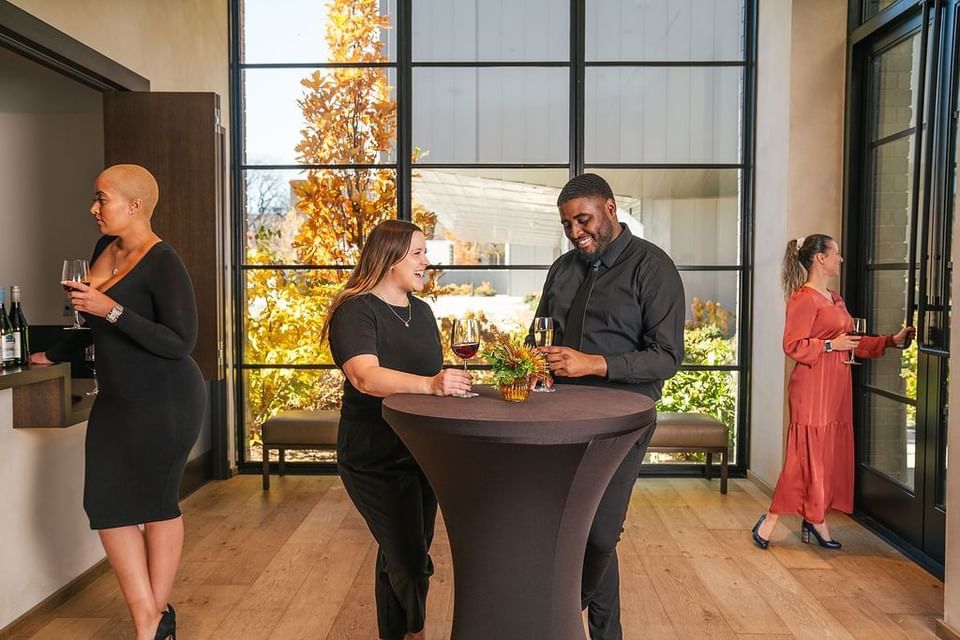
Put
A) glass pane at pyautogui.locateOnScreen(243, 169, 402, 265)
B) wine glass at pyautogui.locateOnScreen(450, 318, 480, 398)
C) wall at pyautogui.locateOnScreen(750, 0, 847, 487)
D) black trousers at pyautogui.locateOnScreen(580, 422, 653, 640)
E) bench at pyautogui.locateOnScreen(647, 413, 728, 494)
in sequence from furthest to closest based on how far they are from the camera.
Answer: glass pane at pyautogui.locateOnScreen(243, 169, 402, 265), bench at pyautogui.locateOnScreen(647, 413, 728, 494), wall at pyautogui.locateOnScreen(750, 0, 847, 487), black trousers at pyautogui.locateOnScreen(580, 422, 653, 640), wine glass at pyautogui.locateOnScreen(450, 318, 480, 398)

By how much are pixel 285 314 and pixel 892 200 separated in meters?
3.89

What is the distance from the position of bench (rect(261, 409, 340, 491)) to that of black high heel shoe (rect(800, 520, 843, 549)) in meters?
2.83

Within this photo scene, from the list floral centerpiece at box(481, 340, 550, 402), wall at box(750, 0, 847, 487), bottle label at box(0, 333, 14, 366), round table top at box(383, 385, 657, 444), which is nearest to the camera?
round table top at box(383, 385, 657, 444)

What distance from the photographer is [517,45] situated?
18.7 feet

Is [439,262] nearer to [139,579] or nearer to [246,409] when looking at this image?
[246,409]

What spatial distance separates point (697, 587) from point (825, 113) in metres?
2.93

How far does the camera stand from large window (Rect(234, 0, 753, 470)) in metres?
5.67

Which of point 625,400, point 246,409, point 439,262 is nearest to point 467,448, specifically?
point 625,400

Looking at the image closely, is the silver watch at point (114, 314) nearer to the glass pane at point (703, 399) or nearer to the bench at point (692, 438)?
the bench at point (692, 438)

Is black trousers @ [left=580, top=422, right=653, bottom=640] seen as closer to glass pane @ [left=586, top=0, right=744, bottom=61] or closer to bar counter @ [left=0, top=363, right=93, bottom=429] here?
bar counter @ [left=0, top=363, right=93, bottom=429]

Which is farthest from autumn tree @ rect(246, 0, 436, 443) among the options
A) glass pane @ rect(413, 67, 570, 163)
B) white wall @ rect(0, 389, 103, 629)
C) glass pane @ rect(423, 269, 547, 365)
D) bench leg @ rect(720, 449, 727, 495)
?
bench leg @ rect(720, 449, 727, 495)

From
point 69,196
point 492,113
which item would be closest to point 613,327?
point 492,113

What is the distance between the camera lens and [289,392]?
231 inches

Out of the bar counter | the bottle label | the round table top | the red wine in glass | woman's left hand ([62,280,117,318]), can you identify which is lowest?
the bar counter
